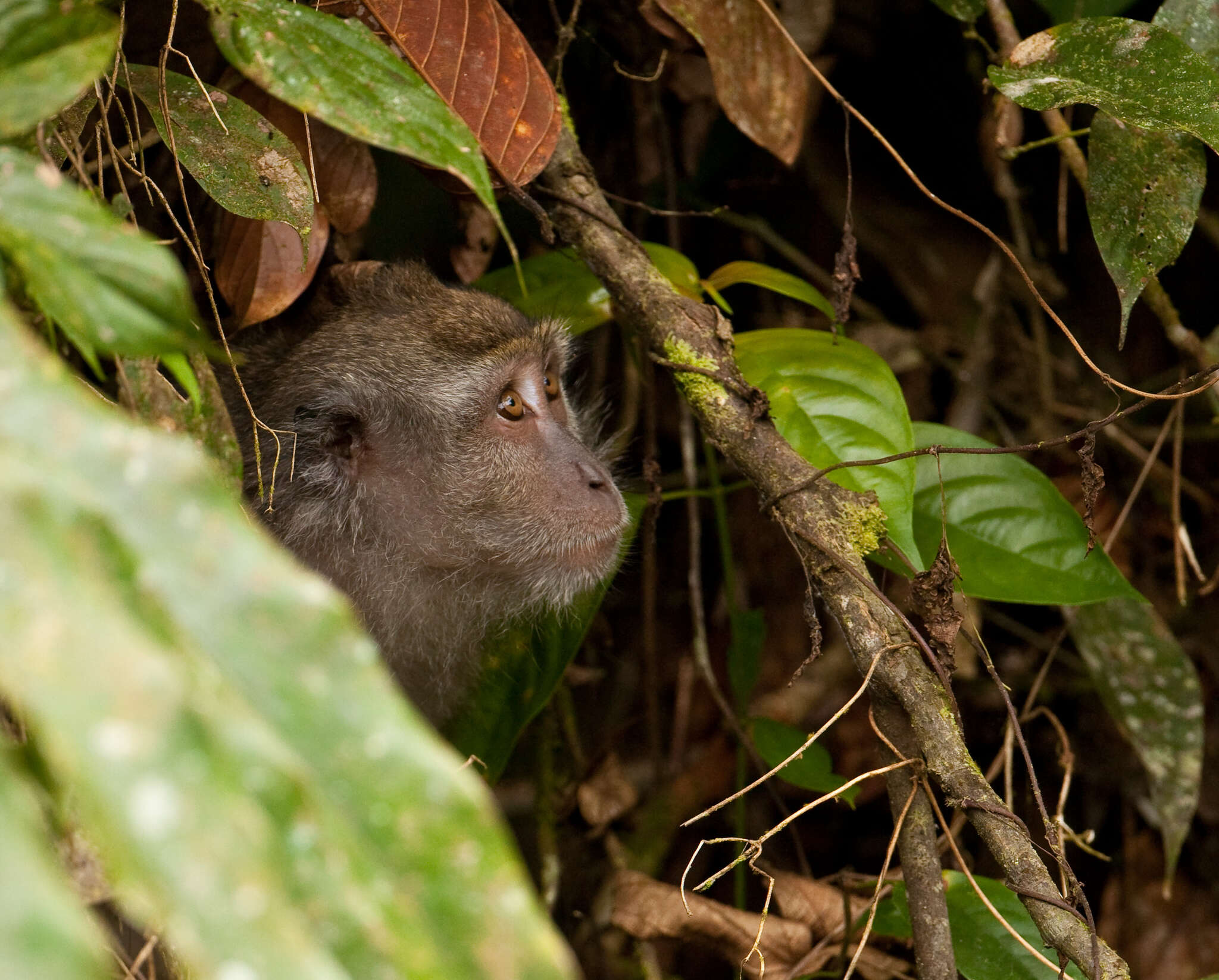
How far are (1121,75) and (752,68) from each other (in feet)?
2.74

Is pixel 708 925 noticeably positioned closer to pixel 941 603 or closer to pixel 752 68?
pixel 941 603

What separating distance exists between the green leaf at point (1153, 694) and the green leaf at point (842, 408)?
1.04 m

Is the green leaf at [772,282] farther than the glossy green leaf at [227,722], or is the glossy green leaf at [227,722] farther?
the green leaf at [772,282]

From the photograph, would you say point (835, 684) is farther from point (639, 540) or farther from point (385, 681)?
point (385, 681)

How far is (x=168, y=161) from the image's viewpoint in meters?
2.57

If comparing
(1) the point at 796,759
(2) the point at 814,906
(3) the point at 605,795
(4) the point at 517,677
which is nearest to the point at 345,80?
(1) the point at 796,759

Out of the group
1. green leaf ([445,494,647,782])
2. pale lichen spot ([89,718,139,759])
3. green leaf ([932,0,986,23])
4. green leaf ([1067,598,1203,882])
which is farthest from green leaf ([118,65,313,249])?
green leaf ([1067,598,1203,882])

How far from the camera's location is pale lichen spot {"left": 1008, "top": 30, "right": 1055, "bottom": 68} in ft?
6.82

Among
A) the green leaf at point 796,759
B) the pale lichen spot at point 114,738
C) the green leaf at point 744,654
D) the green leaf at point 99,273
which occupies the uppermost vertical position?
the green leaf at point 99,273

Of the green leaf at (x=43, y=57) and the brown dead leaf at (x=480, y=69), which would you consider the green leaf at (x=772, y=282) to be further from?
the green leaf at (x=43, y=57)

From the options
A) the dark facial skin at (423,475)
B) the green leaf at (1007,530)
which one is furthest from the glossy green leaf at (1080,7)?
the dark facial skin at (423,475)

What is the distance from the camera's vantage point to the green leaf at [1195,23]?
2.15 meters

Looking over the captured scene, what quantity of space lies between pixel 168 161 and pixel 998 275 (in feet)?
7.78

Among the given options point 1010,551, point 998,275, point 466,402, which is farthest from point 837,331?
point 998,275
